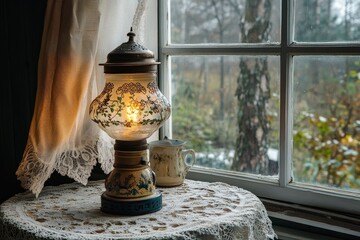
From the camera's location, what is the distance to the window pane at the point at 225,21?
1.66m

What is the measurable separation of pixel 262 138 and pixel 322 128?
0.66 feet

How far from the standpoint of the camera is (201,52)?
1.78m

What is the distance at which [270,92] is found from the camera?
168cm

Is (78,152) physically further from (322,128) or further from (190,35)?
(322,128)

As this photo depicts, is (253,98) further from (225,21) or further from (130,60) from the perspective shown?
(130,60)

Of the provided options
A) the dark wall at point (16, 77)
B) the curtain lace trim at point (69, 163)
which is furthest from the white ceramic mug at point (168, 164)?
the dark wall at point (16, 77)

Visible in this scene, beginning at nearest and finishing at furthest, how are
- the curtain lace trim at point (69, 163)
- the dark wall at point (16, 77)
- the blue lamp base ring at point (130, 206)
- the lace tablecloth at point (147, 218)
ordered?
1. the lace tablecloth at point (147, 218)
2. the blue lamp base ring at point (130, 206)
3. the curtain lace trim at point (69, 163)
4. the dark wall at point (16, 77)

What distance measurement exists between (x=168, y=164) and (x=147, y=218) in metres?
0.28

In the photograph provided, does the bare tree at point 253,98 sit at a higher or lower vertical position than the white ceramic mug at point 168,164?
higher

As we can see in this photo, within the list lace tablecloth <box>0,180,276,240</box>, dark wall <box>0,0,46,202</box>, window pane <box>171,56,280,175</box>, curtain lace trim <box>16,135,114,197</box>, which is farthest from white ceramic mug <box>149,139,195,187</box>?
dark wall <box>0,0,46,202</box>

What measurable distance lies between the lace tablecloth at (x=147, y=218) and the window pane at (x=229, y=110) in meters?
0.25

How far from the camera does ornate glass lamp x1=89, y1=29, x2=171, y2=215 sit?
52.9 inches

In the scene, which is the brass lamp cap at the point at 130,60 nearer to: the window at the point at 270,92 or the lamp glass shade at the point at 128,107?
the lamp glass shade at the point at 128,107

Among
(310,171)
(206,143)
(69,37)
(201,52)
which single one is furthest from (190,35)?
(310,171)
